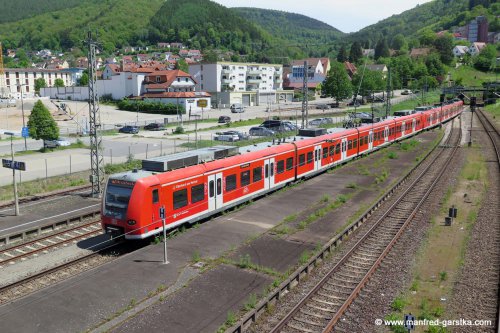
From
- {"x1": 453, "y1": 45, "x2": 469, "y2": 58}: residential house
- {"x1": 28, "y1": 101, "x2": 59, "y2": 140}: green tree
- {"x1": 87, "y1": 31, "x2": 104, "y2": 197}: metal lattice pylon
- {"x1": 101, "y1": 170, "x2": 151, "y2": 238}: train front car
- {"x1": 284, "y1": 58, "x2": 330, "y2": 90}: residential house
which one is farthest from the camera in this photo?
{"x1": 453, "y1": 45, "x2": 469, "y2": 58}: residential house

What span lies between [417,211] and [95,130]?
58.8ft

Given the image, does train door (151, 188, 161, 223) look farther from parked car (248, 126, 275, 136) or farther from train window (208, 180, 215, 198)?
parked car (248, 126, 275, 136)

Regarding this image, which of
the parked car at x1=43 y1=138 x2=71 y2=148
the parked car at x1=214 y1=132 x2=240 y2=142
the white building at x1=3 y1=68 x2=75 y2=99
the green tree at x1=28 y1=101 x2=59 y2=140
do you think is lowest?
the parked car at x1=43 y1=138 x2=71 y2=148

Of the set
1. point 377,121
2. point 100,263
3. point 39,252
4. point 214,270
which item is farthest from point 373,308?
point 377,121

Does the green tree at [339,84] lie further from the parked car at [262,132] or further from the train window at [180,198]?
the train window at [180,198]

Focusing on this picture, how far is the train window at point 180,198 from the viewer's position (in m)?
18.2

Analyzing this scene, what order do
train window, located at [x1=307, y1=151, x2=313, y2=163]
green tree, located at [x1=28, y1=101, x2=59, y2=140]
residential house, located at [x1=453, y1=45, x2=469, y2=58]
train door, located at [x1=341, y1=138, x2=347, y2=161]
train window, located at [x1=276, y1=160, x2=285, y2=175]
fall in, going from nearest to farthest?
train window, located at [x1=276, y1=160, x2=285, y2=175] → train window, located at [x1=307, y1=151, x2=313, y2=163] → train door, located at [x1=341, y1=138, x2=347, y2=161] → green tree, located at [x1=28, y1=101, x2=59, y2=140] → residential house, located at [x1=453, y1=45, x2=469, y2=58]

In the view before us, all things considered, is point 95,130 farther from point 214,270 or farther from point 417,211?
point 417,211

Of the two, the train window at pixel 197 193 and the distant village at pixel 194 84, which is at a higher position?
the distant village at pixel 194 84

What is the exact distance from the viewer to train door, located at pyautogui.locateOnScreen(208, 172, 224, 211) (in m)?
20.4

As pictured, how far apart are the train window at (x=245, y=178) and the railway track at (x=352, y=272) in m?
6.37

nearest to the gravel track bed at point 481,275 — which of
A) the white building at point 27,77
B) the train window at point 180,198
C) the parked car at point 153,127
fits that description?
the train window at point 180,198

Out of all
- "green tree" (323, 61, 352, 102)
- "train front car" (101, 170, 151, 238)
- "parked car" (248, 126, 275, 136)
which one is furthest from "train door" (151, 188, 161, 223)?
"green tree" (323, 61, 352, 102)

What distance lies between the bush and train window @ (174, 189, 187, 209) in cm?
6462
